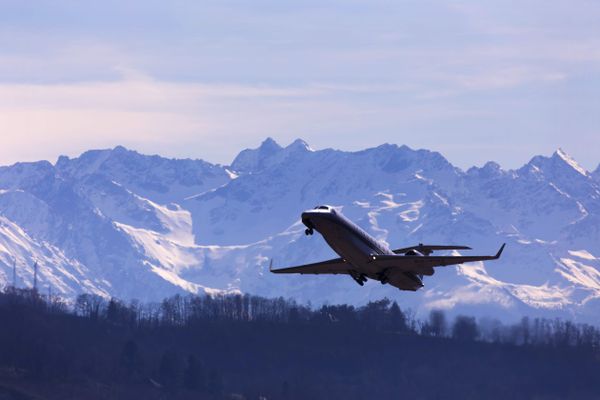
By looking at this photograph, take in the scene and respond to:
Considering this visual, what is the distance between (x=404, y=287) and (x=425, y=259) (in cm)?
449

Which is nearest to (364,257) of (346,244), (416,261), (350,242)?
(350,242)

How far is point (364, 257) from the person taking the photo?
4043 inches

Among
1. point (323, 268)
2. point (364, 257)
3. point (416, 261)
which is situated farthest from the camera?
point (323, 268)

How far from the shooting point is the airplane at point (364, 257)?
3907 inches

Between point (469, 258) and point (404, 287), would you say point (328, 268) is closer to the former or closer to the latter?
point (404, 287)

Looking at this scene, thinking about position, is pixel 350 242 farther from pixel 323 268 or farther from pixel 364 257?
pixel 323 268

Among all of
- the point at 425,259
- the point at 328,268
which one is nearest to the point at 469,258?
the point at 425,259

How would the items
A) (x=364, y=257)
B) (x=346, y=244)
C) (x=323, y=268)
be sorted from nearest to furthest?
(x=346, y=244)
(x=364, y=257)
(x=323, y=268)

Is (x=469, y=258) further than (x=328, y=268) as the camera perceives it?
No

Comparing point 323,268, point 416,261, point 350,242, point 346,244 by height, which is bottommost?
point 323,268

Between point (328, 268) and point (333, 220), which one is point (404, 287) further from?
point (333, 220)

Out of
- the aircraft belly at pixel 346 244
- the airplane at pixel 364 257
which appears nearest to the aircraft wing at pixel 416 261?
the airplane at pixel 364 257

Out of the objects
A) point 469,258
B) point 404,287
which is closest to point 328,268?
point 404,287

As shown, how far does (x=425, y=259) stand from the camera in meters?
106
